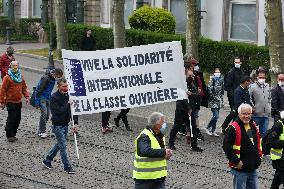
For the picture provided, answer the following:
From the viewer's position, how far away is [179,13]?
33062 millimetres

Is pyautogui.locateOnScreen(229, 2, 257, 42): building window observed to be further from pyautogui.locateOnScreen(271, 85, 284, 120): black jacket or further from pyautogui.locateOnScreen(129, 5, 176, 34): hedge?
pyautogui.locateOnScreen(271, 85, 284, 120): black jacket

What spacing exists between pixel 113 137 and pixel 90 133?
690 millimetres

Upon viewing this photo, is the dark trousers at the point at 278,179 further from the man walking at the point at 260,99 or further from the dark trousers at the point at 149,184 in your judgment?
the man walking at the point at 260,99

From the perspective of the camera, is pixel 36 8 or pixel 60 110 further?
pixel 36 8

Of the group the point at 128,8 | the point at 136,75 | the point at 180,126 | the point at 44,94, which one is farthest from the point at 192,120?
the point at 128,8

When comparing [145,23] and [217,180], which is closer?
[217,180]

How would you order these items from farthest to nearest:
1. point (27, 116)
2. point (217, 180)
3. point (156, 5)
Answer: point (156, 5) → point (27, 116) → point (217, 180)

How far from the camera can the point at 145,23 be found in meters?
30.3

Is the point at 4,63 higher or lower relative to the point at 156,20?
lower

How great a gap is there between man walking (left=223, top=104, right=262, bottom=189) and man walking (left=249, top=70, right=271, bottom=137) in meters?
4.97

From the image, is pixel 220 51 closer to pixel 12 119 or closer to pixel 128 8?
pixel 128 8

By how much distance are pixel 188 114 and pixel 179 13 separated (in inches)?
758

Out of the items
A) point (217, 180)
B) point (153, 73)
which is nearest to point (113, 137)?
point (153, 73)

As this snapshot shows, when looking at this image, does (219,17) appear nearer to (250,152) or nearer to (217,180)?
(217,180)
